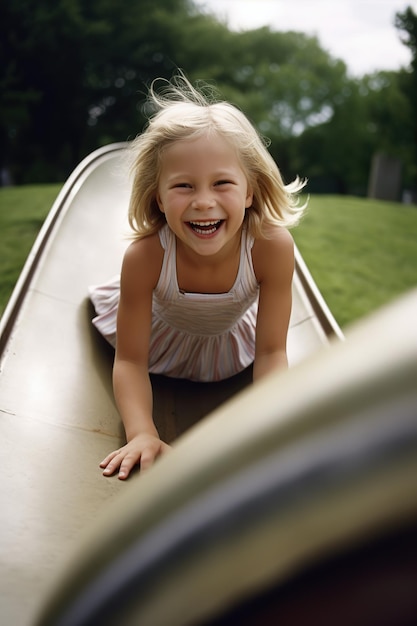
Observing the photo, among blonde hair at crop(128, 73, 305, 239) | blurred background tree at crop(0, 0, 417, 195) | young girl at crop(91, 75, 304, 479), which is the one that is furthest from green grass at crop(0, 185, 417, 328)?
blurred background tree at crop(0, 0, 417, 195)

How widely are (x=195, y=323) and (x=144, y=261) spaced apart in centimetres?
36

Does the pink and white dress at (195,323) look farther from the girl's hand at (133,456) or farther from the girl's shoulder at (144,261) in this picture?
the girl's hand at (133,456)

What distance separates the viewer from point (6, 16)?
17.4 m

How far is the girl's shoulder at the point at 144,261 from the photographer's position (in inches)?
83.4

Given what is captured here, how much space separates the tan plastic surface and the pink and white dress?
0.06 meters

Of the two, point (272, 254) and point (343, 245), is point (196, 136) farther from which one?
point (343, 245)

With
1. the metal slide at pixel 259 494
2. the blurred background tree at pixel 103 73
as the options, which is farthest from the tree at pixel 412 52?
the metal slide at pixel 259 494

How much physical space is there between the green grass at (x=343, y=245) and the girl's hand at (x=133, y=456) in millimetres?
3815

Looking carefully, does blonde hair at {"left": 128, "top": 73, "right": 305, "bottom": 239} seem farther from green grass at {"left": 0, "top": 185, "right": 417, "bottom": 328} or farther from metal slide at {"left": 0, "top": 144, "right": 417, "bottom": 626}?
green grass at {"left": 0, "top": 185, "right": 417, "bottom": 328}

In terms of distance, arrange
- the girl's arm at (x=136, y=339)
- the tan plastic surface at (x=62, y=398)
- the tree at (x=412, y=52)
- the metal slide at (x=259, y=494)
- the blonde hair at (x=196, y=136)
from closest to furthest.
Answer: the metal slide at (x=259, y=494) < the tan plastic surface at (x=62, y=398) < the girl's arm at (x=136, y=339) < the blonde hair at (x=196, y=136) < the tree at (x=412, y=52)

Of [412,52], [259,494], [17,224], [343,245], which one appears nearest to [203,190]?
[259,494]

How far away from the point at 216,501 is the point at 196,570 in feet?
0.11

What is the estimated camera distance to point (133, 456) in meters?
1.62

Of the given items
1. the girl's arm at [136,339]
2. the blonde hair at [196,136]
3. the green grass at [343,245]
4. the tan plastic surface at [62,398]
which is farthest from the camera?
the green grass at [343,245]
